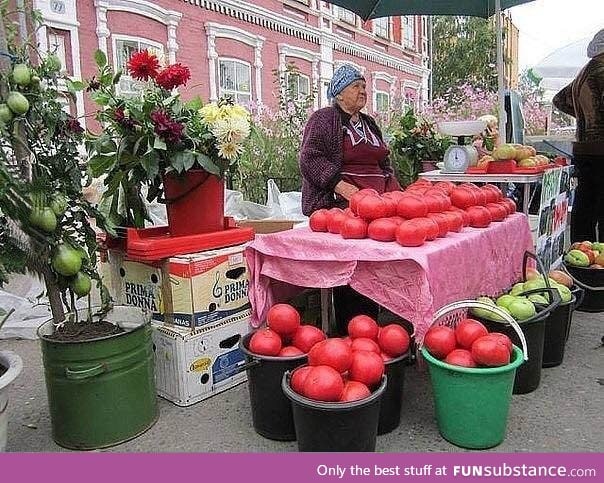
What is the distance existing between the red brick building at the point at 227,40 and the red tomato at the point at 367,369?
1868mm

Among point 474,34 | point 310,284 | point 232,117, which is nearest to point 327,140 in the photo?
point 232,117

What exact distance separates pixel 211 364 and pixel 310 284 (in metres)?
0.70

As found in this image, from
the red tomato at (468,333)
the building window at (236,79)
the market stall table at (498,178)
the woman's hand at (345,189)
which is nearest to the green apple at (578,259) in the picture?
the market stall table at (498,178)

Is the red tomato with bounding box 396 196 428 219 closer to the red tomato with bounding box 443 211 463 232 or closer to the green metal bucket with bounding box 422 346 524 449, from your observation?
the red tomato with bounding box 443 211 463 232

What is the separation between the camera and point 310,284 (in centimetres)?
279

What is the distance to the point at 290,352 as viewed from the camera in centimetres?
257

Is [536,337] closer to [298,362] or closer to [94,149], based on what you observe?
[298,362]

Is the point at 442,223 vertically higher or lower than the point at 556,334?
higher

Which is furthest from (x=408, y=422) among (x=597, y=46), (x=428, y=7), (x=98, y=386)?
(x=428, y=7)

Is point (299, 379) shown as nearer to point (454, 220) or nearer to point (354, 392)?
point (354, 392)

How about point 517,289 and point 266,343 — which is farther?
point 517,289

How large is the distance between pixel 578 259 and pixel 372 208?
92.1 inches

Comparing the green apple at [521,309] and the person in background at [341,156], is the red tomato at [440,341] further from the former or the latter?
the person in background at [341,156]

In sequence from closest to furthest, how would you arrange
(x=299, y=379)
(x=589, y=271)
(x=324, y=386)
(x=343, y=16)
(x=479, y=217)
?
1. (x=324, y=386)
2. (x=299, y=379)
3. (x=479, y=217)
4. (x=589, y=271)
5. (x=343, y=16)
